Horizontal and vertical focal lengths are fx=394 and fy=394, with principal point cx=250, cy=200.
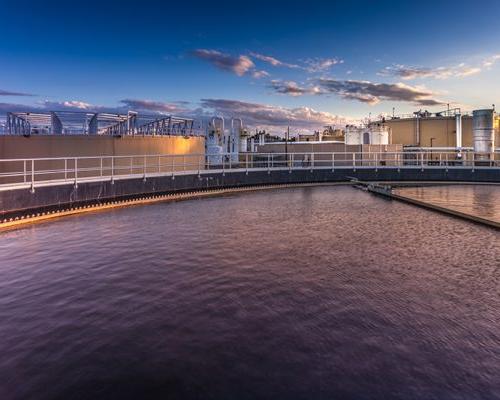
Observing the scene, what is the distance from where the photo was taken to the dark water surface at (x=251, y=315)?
3.73 m

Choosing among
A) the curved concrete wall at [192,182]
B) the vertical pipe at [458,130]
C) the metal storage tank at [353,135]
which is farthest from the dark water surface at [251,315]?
the vertical pipe at [458,130]

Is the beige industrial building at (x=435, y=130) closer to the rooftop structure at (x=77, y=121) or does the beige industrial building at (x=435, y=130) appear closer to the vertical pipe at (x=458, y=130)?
the vertical pipe at (x=458, y=130)

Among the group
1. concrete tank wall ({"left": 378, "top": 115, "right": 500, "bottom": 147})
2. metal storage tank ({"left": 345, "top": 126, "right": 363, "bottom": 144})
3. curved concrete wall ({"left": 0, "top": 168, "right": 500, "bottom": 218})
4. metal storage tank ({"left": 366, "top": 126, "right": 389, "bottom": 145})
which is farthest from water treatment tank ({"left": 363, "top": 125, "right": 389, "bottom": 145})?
curved concrete wall ({"left": 0, "top": 168, "right": 500, "bottom": 218})

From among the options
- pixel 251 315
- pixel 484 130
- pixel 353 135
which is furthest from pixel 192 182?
pixel 353 135

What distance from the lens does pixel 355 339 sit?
448cm

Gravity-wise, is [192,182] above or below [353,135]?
below

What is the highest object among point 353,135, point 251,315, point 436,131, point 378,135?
point 436,131

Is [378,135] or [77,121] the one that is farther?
[378,135]

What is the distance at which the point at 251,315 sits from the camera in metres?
5.15

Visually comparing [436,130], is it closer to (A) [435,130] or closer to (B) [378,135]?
(A) [435,130]

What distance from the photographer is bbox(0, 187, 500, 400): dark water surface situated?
3.73 meters

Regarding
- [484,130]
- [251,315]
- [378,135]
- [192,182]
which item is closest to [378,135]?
[378,135]

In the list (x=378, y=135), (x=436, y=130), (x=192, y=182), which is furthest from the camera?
(x=436, y=130)

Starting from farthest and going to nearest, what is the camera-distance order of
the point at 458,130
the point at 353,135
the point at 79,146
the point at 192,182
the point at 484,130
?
1. the point at 458,130
2. the point at 353,135
3. the point at 484,130
4. the point at 79,146
5. the point at 192,182
